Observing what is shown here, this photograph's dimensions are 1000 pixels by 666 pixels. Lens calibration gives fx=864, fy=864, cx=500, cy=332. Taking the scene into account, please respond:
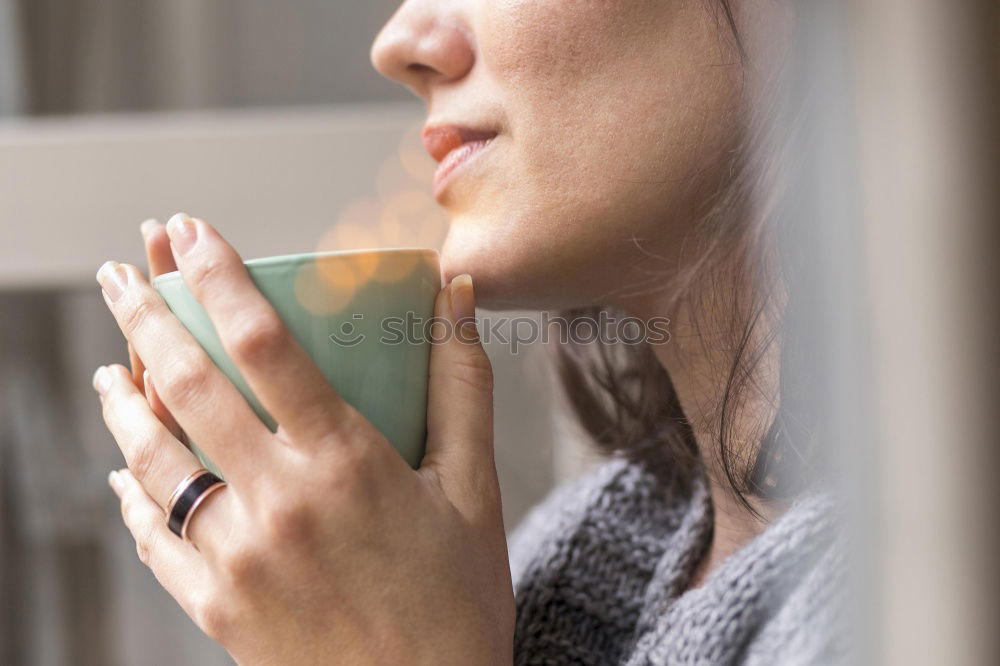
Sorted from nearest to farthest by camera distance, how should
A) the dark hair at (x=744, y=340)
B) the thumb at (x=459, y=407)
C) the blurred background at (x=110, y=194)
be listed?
1. the dark hair at (x=744, y=340)
2. the thumb at (x=459, y=407)
3. the blurred background at (x=110, y=194)

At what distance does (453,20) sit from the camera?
54cm

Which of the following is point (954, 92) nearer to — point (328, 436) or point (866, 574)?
point (866, 574)

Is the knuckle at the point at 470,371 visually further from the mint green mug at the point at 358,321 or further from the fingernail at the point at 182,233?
the fingernail at the point at 182,233

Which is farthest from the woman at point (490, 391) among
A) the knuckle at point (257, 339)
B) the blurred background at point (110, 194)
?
the blurred background at point (110, 194)

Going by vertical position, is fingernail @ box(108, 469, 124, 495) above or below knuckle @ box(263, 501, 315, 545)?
below

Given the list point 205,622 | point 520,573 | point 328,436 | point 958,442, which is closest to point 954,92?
point 958,442

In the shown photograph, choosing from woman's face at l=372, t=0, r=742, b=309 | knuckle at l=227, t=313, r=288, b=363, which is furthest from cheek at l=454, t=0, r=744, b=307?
knuckle at l=227, t=313, r=288, b=363

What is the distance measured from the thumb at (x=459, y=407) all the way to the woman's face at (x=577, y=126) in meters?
0.07

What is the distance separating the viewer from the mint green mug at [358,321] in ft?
1.39

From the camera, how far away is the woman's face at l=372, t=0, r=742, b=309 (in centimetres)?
50

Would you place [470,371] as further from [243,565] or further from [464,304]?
[243,565]

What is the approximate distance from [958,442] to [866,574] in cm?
4

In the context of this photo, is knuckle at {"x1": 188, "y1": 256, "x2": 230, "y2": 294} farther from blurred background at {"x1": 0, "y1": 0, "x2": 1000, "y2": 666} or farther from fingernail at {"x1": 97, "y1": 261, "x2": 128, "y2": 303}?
blurred background at {"x1": 0, "y1": 0, "x2": 1000, "y2": 666}

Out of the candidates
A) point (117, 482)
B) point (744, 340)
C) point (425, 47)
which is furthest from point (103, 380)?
point (744, 340)
